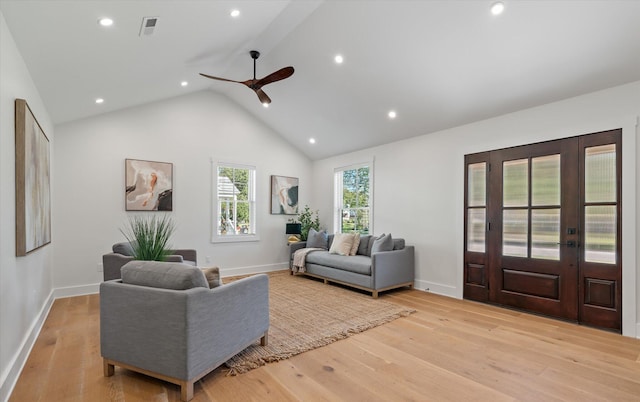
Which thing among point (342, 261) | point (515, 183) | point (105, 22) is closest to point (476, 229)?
point (515, 183)

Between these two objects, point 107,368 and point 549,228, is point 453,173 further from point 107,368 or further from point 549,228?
point 107,368

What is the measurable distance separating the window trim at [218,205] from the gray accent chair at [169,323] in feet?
11.8

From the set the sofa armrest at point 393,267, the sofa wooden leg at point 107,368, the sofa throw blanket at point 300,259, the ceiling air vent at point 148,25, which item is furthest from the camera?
the sofa throw blanket at point 300,259

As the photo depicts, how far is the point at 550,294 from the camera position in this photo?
379 centimetres

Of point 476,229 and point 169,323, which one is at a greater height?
point 476,229

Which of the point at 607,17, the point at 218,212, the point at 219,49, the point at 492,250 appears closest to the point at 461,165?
the point at 492,250

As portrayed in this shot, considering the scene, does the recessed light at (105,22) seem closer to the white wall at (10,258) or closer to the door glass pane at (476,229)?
the white wall at (10,258)

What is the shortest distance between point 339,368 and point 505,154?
3.49m

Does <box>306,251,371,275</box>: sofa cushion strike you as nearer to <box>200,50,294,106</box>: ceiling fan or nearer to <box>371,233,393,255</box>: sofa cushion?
<box>371,233,393,255</box>: sofa cushion

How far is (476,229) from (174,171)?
16.6ft

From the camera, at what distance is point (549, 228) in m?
3.83

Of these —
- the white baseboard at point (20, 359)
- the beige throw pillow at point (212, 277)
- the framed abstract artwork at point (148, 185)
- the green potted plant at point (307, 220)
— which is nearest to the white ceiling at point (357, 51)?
the framed abstract artwork at point (148, 185)

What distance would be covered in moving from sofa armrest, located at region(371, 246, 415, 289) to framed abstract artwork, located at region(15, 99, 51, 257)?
387cm

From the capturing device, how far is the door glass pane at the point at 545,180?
3.79 m
